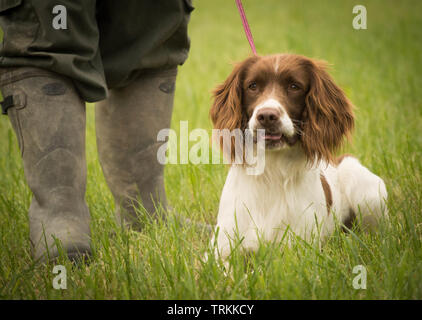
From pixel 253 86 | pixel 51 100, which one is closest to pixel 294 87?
pixel 253 86

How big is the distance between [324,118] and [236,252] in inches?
35.5

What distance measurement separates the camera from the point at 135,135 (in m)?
2.59

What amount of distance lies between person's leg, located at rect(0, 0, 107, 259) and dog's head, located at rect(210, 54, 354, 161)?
0.74m

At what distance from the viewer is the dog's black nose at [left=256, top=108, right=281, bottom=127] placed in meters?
2.07

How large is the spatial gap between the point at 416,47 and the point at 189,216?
647cm

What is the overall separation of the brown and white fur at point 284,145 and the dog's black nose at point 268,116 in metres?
0.03

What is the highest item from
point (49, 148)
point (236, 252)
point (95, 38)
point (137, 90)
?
point (95, 38)

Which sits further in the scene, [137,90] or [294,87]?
[137,90]

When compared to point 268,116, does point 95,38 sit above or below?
above

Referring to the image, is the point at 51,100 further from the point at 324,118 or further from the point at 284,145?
the point at 324,118

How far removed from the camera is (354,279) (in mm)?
1727

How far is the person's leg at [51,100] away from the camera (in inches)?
77.9

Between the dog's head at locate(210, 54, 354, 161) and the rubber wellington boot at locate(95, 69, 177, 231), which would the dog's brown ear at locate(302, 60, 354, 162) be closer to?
the dog's head at locate(210, 54, 354, 161)
